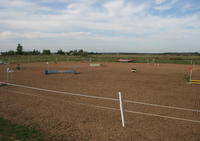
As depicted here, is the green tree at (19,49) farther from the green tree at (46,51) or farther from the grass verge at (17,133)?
the grass verge at (17,133)

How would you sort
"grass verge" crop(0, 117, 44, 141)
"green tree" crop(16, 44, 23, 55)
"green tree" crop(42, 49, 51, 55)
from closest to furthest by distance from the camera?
"grass verge" crop(0, 117, 44, 141)
"green tree" crop(16, 44, 23, 55)
"green tree" crop(42, 49, 51, 55)

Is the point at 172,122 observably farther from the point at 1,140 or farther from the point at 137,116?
the point at 1,140

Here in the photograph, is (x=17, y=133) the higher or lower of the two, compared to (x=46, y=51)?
lower

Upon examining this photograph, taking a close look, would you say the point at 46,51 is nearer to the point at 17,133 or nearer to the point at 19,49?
the point at 19,49

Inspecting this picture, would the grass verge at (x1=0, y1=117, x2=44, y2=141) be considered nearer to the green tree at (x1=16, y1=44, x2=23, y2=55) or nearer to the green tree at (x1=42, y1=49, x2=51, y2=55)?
the green tree at (x1=16, y1=44, x2=23, y2=55)

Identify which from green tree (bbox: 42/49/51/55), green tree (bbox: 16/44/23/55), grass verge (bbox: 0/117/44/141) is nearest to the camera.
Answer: grass verge (bbox: 0/117/44/141)

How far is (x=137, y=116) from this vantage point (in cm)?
560

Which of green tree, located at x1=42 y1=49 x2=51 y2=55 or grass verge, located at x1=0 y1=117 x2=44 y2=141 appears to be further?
green tree, located at x1=42 y1=49 x2=51 y2=55

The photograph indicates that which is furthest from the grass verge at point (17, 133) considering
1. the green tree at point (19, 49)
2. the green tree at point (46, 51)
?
the green tree at point (46, 51)

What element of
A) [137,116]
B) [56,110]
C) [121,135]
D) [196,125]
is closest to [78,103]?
[56,110]

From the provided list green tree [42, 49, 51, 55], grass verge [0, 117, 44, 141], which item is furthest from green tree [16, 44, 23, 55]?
grass verge [0, 117, 44, 141]

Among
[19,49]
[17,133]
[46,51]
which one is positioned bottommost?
[17,133]

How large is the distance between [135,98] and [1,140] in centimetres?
559

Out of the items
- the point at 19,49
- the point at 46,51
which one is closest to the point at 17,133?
the point at 19,49
